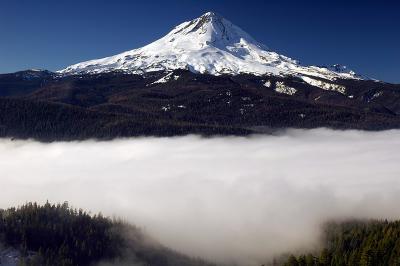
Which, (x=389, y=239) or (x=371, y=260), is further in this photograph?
(x=389, y=239)

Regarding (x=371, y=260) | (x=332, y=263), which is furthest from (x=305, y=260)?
(x=371, y=260)

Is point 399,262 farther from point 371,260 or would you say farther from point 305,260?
point 305,260

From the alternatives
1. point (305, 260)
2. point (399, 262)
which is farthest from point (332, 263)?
point (399, 262)

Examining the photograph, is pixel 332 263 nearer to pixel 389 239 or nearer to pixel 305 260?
pixel 305 260

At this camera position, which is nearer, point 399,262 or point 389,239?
point 399,262

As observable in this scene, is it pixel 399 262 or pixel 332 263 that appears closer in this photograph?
pixel 399 262

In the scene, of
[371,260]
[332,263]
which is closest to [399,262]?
[371,260]

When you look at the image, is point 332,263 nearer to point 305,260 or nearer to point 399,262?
point 305,260
